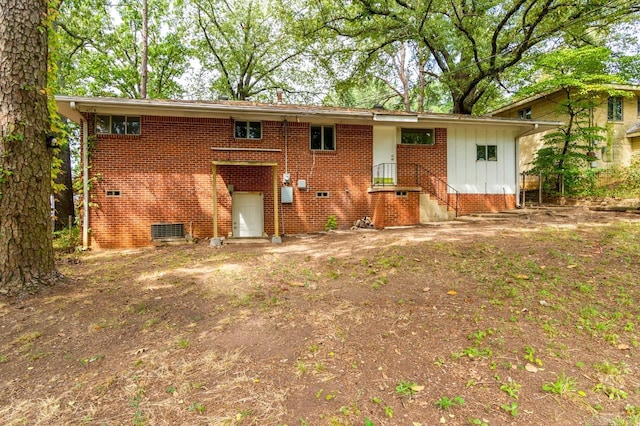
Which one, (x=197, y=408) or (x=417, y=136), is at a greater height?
(x=417, y=136)

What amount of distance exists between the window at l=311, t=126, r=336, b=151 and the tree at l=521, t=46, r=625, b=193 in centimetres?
939

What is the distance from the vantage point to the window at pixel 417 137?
38.1 ft

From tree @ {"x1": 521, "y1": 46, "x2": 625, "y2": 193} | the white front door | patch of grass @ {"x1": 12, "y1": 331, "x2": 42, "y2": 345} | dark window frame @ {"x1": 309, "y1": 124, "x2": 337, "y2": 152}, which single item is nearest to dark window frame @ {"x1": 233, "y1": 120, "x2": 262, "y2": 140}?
dark window frame @ {"x1": 309, "y1": 124, "x2": 337, "y2": 152}

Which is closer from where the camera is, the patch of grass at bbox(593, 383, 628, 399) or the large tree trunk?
the patch of grass at bbox(593, 383, 628, 399)

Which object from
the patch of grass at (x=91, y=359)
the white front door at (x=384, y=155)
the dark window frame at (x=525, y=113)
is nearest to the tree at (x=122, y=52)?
the white front door at (x=384, y=155)

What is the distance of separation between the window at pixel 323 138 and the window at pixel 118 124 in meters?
5.48

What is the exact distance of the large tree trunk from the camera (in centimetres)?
453

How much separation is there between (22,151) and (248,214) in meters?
6.40

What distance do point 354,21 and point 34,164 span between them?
44.4 feet

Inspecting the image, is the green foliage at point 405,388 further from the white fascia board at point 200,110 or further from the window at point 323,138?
the window at point 323,138

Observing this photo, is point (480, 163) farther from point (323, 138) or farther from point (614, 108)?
point (614, 108)

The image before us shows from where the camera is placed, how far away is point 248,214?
35.0ft

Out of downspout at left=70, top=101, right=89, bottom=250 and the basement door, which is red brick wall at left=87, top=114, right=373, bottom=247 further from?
the basement door

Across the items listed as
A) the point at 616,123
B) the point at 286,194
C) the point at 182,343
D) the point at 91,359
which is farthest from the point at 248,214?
the point at 616,123
